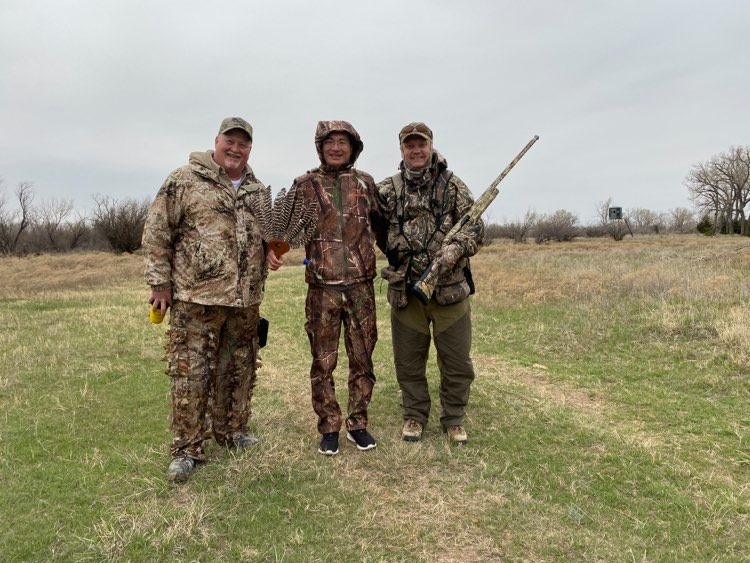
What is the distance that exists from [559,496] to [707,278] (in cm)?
935

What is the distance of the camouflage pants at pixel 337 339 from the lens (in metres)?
4.01

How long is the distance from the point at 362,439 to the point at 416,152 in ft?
Result: 7.73

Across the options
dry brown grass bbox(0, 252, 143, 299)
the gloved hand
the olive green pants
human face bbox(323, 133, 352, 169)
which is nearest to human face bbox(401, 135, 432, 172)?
human face bbox(323, 133, 352, 169)

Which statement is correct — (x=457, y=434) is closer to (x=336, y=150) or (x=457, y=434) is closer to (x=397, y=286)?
(x=397, y=286)

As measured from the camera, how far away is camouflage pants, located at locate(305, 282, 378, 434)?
158 inches

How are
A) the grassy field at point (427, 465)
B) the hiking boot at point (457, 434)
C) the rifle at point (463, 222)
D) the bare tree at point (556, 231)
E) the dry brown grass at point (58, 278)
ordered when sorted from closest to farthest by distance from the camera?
1. the grassy field at point (427, 465)
2. the rifle at point (463, 222)
3. the hiking boot at point (457, 434)
4. the dry brown grass at point (58, 278)
5. the bare tree at point (556, 231)

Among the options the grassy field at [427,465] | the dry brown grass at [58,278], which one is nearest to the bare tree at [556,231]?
the dry brown grass at [58,278]

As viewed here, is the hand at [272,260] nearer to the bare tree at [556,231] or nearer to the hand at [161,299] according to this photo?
the hand at [161,299]

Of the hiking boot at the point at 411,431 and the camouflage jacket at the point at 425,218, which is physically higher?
the camouflage jacket at the point at 425,218

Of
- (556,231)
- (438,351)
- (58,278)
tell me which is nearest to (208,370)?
(438,351)

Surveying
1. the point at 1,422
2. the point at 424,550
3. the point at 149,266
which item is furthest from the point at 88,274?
the point at 424,550

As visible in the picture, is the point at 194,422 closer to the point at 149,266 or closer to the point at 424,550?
the point at 149,266

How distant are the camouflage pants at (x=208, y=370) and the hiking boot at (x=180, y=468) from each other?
5 cm

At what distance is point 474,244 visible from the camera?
416 centimetres
